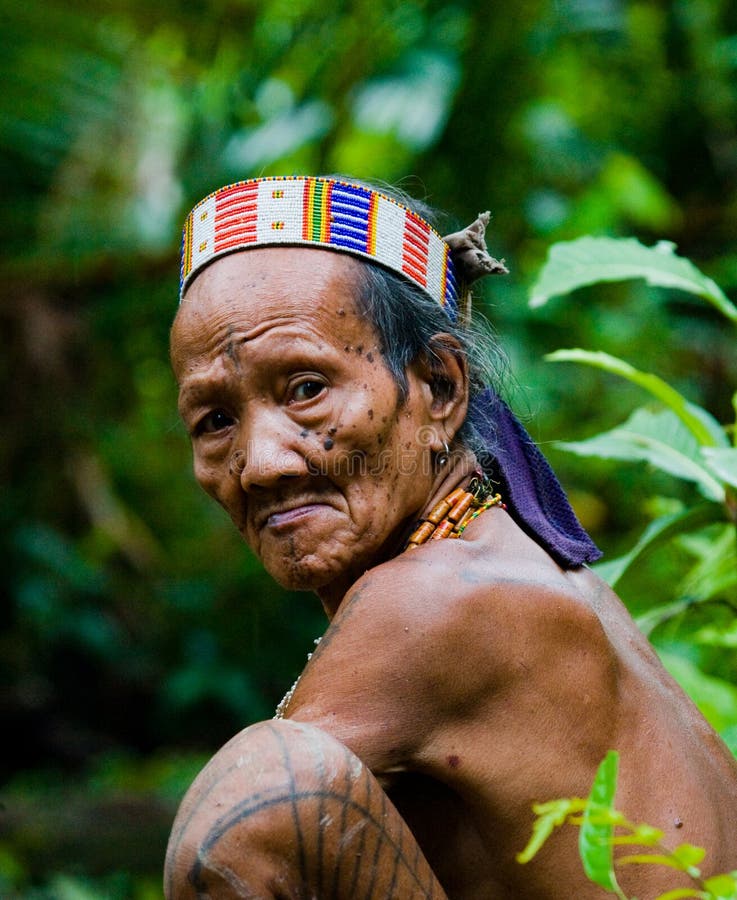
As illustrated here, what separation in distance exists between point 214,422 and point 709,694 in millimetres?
1567

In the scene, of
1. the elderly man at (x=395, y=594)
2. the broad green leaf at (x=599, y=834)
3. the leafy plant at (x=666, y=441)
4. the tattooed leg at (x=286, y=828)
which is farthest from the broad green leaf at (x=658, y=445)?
the broad green leaf at (x=599, y=834)

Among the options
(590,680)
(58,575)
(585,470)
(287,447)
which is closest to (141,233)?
(58,575)

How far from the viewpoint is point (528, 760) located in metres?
1.90

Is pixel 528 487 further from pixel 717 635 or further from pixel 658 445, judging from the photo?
pixel 717 635

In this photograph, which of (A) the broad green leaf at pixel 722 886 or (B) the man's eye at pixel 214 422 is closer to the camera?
(A) the broad green leaf at pixel 722 886

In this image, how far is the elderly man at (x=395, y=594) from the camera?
1724mm

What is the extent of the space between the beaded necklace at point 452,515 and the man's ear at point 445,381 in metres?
0.13

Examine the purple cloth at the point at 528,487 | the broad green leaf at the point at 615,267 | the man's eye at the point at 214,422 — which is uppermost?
the broad green leaf at the point at 615,267

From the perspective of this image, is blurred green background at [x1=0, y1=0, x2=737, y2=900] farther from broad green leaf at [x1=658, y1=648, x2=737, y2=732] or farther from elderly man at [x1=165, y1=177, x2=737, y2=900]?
elderly man at [x1=165, y1=177, x2=737, y2=900]

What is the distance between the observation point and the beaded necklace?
7.24 feet

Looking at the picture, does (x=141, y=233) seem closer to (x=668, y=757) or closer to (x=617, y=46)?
(x=617, y=46)

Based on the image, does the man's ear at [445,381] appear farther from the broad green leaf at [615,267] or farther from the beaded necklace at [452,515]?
the broad green leaf at [615,267]

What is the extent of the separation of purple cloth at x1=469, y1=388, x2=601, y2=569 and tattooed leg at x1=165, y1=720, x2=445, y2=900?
0.68m

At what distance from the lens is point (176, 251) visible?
5820 millimetres
